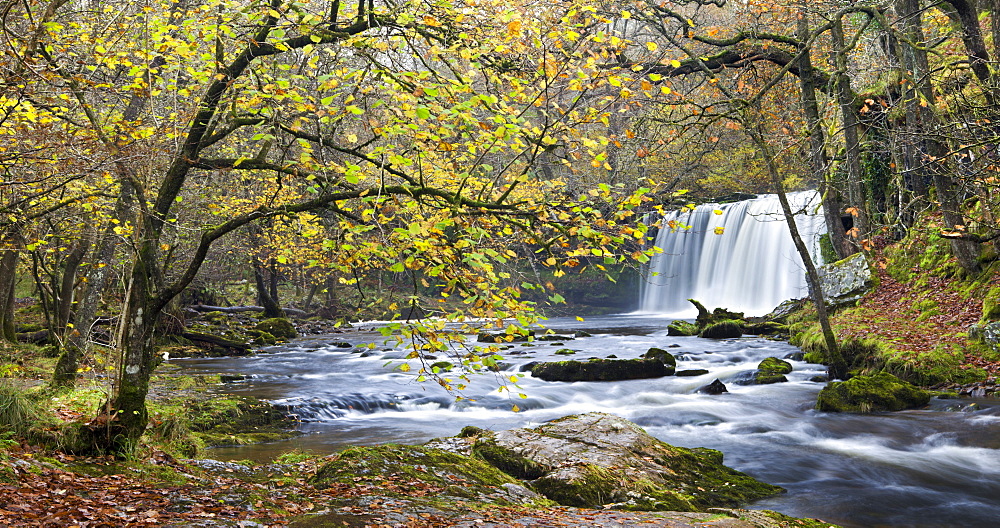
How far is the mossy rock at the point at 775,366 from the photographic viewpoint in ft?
44.7

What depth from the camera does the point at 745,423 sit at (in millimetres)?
10812

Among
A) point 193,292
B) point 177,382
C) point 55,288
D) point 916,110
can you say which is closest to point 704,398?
point 916,110

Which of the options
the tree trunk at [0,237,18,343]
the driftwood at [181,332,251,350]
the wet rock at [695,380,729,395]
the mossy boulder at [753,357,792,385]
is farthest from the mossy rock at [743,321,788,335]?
the tree trunk at [0,237,18,343]

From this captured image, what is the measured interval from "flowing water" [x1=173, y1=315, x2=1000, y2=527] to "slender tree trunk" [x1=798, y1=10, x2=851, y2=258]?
11.0 feet

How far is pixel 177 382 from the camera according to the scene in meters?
12.1

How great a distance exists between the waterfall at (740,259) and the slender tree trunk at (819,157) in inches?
185

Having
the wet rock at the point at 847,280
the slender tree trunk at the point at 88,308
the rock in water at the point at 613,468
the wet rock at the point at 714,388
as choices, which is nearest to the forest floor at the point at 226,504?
the rock in water at the point at 613,468

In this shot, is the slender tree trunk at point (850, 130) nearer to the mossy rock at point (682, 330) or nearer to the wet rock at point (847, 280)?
the wet rock at point (847, 280)

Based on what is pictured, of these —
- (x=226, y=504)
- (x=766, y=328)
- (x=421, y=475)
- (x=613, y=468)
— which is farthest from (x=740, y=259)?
(x=226, y=504)

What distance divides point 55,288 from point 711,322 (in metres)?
17.0

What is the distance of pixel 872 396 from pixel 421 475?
8147 mm

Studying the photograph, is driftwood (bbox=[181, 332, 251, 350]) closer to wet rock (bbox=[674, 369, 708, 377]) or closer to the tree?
wet rock (bbox=[674, 369, 708, 377])

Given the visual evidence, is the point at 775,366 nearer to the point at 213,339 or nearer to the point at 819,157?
the point at 819,157

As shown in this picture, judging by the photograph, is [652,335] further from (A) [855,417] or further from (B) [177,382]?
(B) [177,382]
